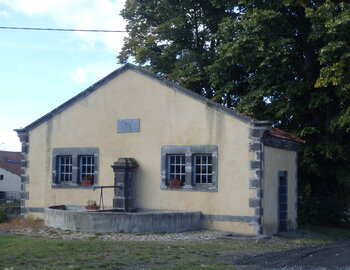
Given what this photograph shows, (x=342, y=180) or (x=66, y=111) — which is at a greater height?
(x=66, y=111)

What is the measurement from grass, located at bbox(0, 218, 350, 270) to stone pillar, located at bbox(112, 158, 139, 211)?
407 centimetres

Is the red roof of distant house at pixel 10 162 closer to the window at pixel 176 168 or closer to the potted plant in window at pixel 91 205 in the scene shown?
the potted plant in window at pixel 91 205

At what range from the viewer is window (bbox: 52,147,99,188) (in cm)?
2134

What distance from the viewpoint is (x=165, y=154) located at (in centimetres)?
1978

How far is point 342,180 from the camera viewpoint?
22953 mm

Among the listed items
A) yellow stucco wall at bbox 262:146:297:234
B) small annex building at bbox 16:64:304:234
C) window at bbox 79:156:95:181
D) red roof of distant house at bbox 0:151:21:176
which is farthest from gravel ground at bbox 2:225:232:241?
red roof of distant house at bbox 0:151:21:176

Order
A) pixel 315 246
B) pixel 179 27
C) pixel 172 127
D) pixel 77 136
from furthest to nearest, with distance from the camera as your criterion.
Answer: pixel 179 27
pixel 77 136
pixel 172 127
pixel 315 246

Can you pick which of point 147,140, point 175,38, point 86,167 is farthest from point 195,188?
point 175,38

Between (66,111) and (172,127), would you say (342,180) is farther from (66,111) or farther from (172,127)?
(66,111)

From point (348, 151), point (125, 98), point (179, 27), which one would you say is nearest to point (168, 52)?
point (179, 27)

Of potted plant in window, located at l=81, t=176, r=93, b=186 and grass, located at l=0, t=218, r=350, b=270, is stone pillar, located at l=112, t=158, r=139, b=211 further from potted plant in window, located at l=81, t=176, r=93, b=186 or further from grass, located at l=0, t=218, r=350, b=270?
grass, located at l=0, t=218, r=350, b=270

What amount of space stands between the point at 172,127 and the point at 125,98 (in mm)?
2397

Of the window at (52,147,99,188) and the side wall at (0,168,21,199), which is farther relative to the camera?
the side wall at (0,168,21,199)

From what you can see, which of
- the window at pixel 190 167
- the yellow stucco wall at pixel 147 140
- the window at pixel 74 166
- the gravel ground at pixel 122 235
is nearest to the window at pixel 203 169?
the window at pixel 190 167
